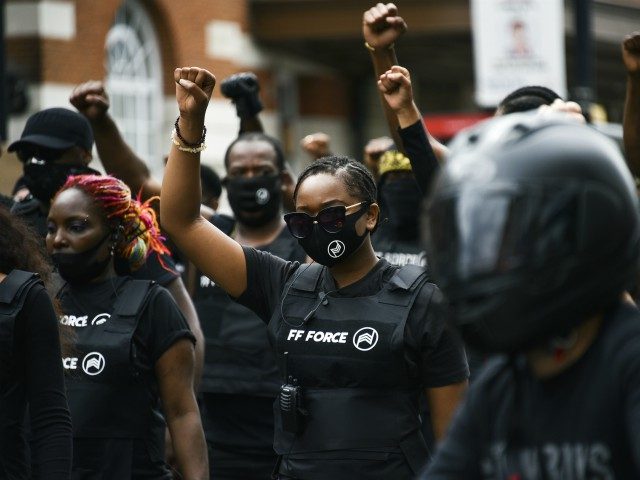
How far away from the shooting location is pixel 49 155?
→ 5.79 m

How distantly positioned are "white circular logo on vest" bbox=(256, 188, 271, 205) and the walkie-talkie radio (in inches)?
92.2

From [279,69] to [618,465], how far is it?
18586 mm

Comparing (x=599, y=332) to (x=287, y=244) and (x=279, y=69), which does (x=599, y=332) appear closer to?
(x=287, y=244)

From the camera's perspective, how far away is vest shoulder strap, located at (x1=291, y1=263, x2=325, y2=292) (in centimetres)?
416

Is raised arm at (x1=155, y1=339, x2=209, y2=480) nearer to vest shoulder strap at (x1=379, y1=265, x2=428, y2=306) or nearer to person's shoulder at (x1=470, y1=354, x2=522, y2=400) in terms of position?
vest shoulder strap at (x1=379, y1=265, x2=428, y2=306)

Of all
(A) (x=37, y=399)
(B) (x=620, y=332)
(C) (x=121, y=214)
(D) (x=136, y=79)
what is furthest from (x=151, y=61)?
(B) (x=620, y=332)

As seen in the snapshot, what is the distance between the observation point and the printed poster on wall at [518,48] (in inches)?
437

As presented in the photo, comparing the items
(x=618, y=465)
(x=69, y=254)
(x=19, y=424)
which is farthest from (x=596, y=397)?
(x=69, y=254)

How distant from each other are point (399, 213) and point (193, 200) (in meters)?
2.36

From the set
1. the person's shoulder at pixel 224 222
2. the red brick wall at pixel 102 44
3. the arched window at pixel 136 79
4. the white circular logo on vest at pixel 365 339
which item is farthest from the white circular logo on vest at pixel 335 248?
the arched window at pixel 136 79

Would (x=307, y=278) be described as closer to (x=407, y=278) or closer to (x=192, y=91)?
(x=407, y=278)

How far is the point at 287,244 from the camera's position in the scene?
611 centimetres

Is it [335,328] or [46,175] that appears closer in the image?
[335,328]

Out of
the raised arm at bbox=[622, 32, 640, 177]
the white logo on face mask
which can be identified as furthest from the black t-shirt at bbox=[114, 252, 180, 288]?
the raised arm at bbox=[622, 32, 640, 177]
